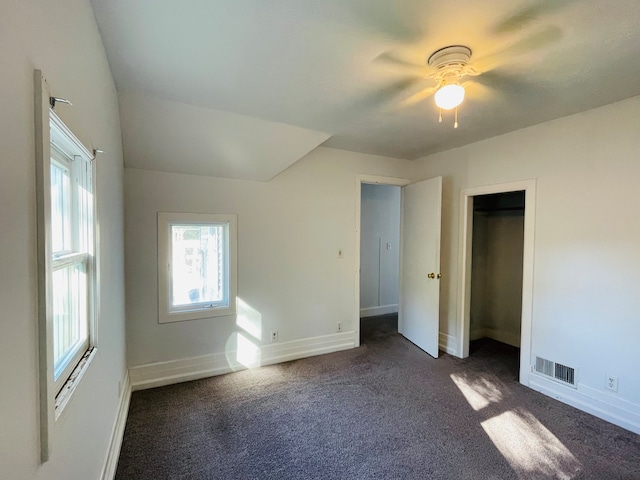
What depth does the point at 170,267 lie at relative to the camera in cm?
288

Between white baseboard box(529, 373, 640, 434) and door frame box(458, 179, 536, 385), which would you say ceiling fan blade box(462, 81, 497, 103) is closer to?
door frame box(458, 179, 536, 385)

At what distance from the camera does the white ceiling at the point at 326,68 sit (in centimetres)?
135

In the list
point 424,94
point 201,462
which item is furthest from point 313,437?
point 424,94

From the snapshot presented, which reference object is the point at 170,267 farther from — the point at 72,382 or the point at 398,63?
the point at 398,63

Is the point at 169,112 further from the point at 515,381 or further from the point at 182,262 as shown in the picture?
the point at 515,381

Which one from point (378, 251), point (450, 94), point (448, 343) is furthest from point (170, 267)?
point (378, 251)

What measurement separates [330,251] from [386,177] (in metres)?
1.28

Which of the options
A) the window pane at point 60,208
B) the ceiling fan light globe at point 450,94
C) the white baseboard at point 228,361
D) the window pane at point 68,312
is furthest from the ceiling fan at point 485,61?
the white baseboard at point 228,361

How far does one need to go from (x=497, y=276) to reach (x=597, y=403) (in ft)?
6.28

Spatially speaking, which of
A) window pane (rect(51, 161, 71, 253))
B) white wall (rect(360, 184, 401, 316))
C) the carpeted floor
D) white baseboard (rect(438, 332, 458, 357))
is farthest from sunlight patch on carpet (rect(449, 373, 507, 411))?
window pane (rect(51, 161, 71, 253))

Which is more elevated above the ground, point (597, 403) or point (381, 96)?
point (381, 96)

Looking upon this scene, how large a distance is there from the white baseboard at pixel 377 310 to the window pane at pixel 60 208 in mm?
4440

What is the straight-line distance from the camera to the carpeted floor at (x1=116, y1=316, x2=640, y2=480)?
1.81 meters

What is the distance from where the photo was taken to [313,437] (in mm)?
2088
